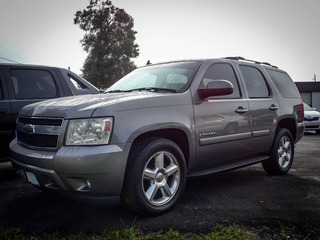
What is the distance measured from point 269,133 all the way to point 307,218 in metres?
1.73

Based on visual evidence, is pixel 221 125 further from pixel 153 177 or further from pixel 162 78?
pixel 153 177

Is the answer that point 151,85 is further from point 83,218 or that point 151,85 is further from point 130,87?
point 83,218

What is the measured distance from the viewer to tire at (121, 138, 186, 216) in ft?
8.83

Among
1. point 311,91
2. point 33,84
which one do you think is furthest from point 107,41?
point 33,84

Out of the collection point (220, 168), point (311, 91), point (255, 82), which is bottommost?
point (311, 91)

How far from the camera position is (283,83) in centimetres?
512

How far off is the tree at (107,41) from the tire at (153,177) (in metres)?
28.4

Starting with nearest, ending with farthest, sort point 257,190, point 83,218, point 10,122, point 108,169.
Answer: point 108,169, point 83,218, point 257,190, point 10,122

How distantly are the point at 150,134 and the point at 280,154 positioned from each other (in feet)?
9.21

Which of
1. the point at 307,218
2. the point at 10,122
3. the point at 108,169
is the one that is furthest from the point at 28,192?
the point at 307,218

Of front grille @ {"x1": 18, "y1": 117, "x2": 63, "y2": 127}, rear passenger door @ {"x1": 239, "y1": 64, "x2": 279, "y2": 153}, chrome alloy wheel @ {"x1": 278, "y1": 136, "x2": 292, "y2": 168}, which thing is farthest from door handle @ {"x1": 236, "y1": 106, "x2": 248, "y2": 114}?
front grille @ {"x1": 18, "y1": 117, "x2": 63, "y2": 127}

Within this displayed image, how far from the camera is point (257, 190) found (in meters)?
3.87

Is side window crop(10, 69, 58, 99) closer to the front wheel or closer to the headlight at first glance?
the headlight

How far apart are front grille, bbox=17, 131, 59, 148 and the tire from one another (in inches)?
28.6
